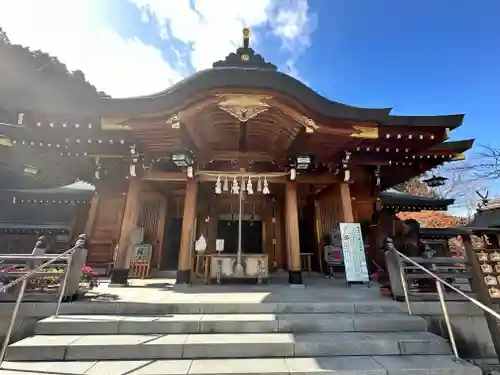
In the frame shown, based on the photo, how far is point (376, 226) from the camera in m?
7.76

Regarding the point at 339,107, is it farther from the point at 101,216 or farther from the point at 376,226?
the point at 101,216

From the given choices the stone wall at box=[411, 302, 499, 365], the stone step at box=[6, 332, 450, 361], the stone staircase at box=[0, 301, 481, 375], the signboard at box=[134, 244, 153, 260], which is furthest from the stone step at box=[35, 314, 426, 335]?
the signboard at box=[134, 244, 153, 260]

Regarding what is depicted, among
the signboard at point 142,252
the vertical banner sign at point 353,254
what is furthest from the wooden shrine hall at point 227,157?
the vertical banner sign at point 353,254

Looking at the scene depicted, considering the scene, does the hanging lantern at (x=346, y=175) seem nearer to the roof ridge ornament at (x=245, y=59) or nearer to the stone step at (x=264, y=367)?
the roof ridge ornament at (x=245, y=59)

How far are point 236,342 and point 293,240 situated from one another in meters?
3.25

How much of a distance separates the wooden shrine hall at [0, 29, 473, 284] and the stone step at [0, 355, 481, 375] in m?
2.95

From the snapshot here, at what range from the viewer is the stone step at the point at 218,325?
335 centimetres

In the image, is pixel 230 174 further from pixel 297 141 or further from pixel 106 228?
pixel 106 228

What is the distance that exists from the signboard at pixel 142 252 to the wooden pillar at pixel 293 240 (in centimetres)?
448

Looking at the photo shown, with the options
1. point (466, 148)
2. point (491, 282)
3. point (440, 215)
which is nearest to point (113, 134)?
point (491, 282)

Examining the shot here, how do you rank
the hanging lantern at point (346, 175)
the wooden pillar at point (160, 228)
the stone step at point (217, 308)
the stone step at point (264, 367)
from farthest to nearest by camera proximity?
the wooden pillar at point (160, 228)
the hanging lantern at point (346, 175)
the stone step at point (217, 308)
the stone step at point (264, 367)

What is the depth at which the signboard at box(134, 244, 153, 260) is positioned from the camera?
7488 mm

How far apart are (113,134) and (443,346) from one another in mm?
7006

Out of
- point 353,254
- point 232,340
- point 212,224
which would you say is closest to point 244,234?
point 212,224
